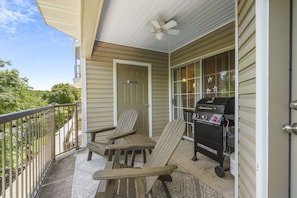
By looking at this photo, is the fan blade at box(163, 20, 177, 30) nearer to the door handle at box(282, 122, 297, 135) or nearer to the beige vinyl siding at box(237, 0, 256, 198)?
the beige vinyl siding at box(237, 0, 256, 198)

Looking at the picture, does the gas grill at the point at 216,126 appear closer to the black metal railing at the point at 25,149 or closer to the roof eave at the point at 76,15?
the roof eave at the point at 76,15

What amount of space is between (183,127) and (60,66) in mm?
15384

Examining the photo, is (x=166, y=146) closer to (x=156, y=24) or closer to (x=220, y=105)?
(x=220, y=105)

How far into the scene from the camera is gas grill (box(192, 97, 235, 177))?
7.57 ft

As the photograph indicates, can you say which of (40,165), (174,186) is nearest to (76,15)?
(40,165)

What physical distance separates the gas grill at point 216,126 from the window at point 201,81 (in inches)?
25.1

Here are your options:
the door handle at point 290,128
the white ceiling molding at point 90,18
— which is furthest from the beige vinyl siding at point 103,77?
the door handle at point 290,128

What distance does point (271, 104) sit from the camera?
85cm

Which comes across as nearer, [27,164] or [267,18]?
[267,18]

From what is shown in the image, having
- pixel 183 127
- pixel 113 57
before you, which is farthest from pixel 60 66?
pixel 183 127

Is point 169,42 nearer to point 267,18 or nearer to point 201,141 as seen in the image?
point 201,141

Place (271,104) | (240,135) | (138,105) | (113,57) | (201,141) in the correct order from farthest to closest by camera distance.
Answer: (138,105) → (113,57) → (201,141) → (240,135) → (271,104)

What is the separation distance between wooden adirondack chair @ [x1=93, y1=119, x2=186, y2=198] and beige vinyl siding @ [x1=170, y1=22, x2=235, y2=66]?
2118 mm

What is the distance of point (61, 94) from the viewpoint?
1155 cm
